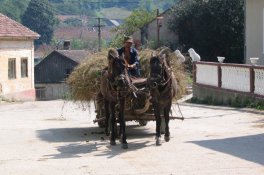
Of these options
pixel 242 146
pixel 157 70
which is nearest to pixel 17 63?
pixel 157 70

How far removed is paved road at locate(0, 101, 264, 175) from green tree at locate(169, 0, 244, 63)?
2484 cm

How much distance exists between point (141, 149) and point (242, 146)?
2072 millimetres

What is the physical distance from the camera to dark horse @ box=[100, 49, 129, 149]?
1259 cm

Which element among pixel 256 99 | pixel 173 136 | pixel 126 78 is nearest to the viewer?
pixel 126 78

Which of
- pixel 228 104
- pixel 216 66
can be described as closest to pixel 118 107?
pixel 228 104

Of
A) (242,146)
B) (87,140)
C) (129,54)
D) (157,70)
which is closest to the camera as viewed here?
(242,146)

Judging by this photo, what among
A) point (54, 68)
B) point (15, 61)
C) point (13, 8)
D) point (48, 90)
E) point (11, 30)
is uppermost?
point (13, 8)

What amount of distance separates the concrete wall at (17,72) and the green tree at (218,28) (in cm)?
1261

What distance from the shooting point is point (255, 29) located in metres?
27.1

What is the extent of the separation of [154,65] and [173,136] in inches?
94.7

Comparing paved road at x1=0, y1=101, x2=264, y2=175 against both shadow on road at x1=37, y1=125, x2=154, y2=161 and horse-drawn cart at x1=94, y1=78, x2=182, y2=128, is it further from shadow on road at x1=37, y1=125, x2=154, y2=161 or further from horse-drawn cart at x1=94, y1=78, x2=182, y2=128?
horse-drawn cart at x1=94, y1=78, x2=182, y2=128

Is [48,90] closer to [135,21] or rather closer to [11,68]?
[135,21]

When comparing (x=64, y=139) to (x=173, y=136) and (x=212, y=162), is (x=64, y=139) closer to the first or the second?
(x=173, y=136)

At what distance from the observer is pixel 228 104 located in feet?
74.2
